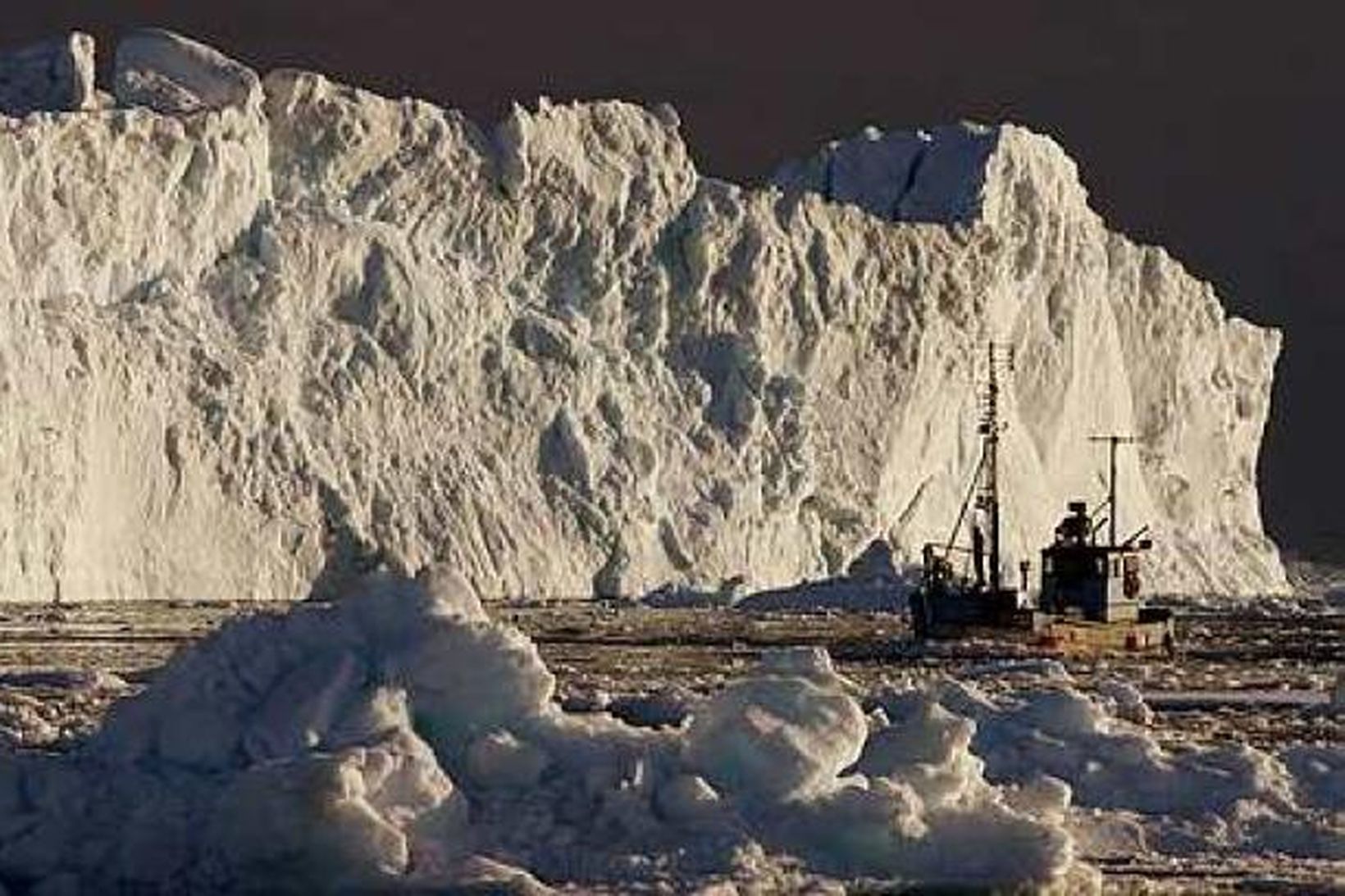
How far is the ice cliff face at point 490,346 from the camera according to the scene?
4597 cm

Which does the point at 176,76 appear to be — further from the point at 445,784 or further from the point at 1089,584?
the point at 445,784

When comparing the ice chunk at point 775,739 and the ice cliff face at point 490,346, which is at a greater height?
the ice cliff face at point 490,346

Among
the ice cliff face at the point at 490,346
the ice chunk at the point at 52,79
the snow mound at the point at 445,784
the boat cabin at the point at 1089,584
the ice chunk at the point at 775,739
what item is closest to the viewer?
the snow mound at the point at 445,784

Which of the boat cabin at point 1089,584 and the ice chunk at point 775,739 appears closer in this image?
the ice chunk at point 775,739

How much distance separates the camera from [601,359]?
173ft

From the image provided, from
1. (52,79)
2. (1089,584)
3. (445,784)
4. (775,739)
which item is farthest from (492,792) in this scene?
(52,79)

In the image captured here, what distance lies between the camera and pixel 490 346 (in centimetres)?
5212

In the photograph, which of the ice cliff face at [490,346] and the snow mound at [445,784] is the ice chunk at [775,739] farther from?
the ice cliff face at [490,346]

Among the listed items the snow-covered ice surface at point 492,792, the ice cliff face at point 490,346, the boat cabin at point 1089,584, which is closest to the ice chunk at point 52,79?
the ice cliff face at point 490,346

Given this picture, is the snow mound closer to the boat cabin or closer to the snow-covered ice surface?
the snow-covered ice surface

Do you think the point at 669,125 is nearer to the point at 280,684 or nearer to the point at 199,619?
the point at 199,619

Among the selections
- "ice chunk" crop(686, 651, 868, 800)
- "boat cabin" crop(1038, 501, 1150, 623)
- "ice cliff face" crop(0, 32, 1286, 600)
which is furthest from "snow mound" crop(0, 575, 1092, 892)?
"ice cliff face" crop(0, 32, 1286, 600)

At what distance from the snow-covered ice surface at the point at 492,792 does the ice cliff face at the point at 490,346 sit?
94.7 ft

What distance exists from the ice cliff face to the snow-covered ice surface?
94.7ft
